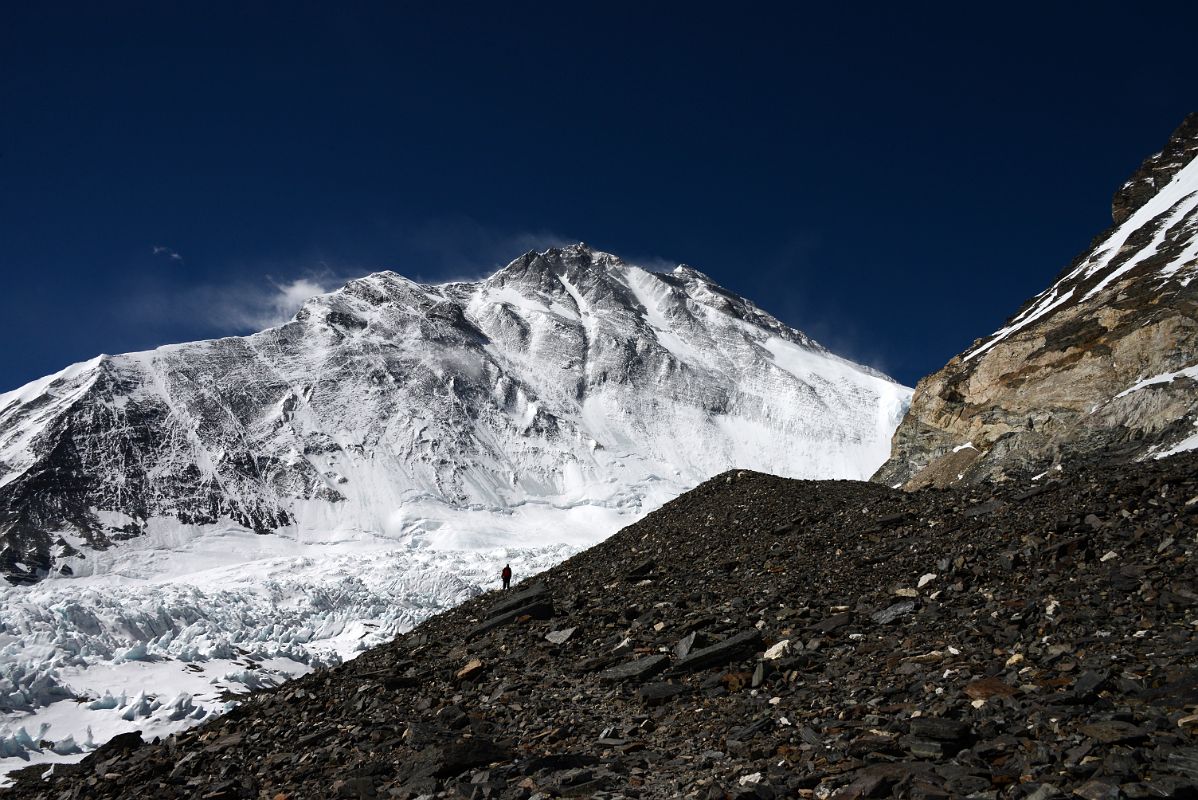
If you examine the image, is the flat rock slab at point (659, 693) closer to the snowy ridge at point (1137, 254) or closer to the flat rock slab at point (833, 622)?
the flat rock slab at point (833, 622)

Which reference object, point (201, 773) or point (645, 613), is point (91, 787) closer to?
point (201, 773)

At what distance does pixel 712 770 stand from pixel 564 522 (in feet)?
380

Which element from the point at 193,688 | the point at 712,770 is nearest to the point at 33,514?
the point at 193,688

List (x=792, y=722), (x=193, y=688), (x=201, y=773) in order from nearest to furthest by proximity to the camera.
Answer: (x=792, y=722) < (x=201, y=773) < (x=193, y=688)

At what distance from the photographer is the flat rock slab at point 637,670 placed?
9.99 metres

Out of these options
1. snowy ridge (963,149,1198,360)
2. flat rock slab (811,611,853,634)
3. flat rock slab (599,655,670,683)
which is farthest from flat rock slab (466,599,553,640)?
snowy ridge (963,149,1198,360)

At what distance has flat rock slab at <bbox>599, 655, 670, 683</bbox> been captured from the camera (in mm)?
9990

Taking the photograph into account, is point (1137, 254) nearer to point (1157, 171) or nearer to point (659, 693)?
point (1157, 171)

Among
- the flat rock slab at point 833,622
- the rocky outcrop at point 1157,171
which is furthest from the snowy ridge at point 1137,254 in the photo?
the flat rock slab at point 833,622

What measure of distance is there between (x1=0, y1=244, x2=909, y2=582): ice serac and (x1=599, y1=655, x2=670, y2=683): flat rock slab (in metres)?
97.4

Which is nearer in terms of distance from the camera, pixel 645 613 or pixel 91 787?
pixel 91 787

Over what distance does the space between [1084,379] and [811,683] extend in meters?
22.9

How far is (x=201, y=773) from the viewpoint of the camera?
10117mm

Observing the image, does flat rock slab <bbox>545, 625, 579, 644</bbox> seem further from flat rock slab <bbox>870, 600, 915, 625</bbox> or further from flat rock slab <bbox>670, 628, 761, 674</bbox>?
flat rock slab <bbox>870, 600, 915, 625</bbox>
